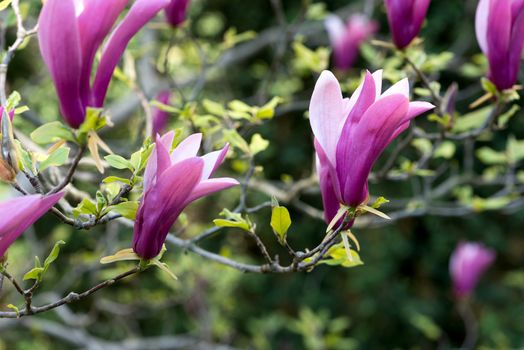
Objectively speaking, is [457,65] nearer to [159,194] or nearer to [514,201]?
[514,201]

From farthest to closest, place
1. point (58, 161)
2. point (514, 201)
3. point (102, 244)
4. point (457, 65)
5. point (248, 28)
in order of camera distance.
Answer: point (248, 28), point (457, 65), point (102, 244), point (514, 201), point (58, 161)

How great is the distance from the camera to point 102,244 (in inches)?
90.8

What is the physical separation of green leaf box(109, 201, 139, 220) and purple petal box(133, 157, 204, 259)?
21mm

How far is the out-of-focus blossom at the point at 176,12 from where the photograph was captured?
1.04 metres

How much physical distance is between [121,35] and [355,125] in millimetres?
237

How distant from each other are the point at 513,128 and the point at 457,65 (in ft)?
2.92

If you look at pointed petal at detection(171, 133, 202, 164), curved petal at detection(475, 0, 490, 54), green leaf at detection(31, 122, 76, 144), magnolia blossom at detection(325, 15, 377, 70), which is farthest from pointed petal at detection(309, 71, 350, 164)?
magnolia blossom at detection(325, 15, 377, 70)

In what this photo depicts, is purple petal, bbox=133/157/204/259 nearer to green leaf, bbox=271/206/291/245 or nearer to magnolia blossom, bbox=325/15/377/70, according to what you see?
green leaf, bbox=271/206/291/245

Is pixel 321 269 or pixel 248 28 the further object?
pixel 248 28

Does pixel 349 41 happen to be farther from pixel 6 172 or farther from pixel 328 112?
pixel 6 172

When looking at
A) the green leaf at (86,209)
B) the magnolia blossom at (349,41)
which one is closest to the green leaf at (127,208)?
the green leaf at (86,209)

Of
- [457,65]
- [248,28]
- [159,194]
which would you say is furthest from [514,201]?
[248,28]

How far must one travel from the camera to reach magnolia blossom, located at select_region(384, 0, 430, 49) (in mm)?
859

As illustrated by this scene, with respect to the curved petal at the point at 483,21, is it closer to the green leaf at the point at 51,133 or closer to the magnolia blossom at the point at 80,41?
the magnolia blossom at the point at 80,41
